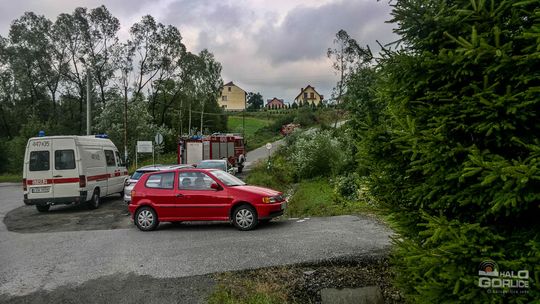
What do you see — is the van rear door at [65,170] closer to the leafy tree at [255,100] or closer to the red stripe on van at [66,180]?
the red stripe on van at [66,180]

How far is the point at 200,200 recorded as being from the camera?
1126 cm

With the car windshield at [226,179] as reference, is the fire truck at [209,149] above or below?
above

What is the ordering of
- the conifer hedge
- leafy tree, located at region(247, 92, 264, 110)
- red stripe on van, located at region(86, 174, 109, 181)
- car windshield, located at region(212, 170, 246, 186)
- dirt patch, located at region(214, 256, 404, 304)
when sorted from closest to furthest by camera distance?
the conifer hedge → dirt patch, located at region(214, 256, 404, 304) → car windshield, located at region(212, 170, 246, 186) → red stripe on van, located at region(86, 174, 109, 181) → leafy tree, located at region(247, 92, 264, 110)

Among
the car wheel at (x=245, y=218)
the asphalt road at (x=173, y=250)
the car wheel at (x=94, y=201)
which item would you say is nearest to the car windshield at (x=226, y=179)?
the car wheel at (x=245, y=218)

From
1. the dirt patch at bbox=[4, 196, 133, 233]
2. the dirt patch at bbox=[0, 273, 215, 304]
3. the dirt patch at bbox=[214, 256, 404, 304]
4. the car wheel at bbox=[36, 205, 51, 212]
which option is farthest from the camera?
the car wheel at bbox=[36, 205, 51, 212]

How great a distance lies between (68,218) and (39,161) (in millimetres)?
2340

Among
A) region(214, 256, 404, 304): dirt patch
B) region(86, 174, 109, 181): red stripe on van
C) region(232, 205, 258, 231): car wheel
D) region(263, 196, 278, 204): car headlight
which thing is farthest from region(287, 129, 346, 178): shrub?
region(214, 256, 404, 304): dirt patch


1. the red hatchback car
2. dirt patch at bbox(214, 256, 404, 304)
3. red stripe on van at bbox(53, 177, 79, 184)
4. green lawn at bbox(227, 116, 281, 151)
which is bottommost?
dirt patch at bbox(214, 256, 404, 304)

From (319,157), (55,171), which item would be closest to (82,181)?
(55,171)

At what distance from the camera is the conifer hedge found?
334cm

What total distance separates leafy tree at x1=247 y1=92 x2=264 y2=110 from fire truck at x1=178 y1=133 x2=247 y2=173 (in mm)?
92711

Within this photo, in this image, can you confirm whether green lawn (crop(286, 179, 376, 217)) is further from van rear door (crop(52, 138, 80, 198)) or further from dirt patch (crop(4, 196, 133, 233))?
van rear door (crop(52, 138, 80, 198))

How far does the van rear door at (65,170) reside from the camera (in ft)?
51.9

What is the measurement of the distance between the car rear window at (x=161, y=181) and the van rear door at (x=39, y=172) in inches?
231
